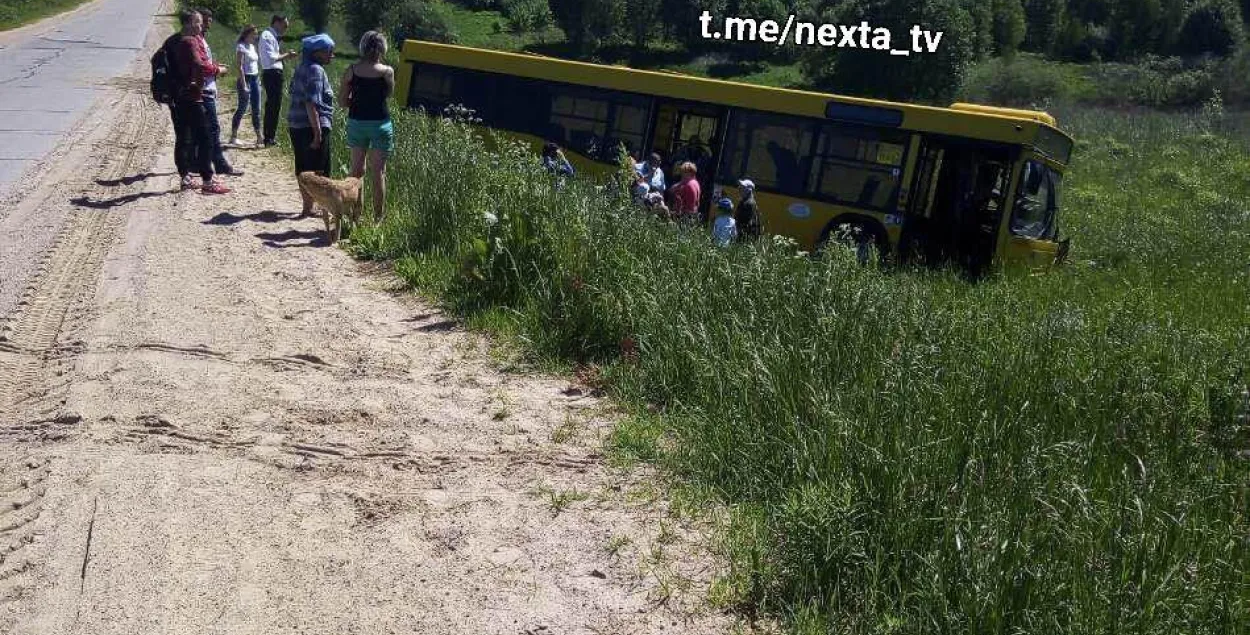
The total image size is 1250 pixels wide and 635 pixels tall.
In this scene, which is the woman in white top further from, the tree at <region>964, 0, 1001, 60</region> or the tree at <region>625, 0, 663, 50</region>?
the tree at <region>964, 0, 1001, 60</region>

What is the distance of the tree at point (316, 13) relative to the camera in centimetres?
A: 6281

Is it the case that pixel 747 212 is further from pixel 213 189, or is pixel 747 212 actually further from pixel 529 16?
pixel 529 16

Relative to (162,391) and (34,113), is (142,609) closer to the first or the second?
(162,391)

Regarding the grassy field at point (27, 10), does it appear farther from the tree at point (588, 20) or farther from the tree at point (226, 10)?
the tree at point (588, 20)

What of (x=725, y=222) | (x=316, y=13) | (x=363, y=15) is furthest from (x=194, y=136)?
(x=316, y=13)

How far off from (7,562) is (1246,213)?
22.4 m

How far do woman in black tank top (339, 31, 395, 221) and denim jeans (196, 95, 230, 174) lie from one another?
75.9 inches

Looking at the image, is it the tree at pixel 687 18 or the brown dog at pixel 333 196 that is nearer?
the brown dog at pixel 333 196

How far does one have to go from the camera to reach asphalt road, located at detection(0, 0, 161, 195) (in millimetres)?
15148

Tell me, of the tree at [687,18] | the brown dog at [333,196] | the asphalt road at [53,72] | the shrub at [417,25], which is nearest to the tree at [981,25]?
the tree at [687,18]

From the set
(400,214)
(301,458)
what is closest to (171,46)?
(400,214)

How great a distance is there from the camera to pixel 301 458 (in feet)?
17.8

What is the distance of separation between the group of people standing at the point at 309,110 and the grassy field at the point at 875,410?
22.4 inches

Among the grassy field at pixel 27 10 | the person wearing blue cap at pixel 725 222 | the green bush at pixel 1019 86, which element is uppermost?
the green bush at pixel 1019 86
